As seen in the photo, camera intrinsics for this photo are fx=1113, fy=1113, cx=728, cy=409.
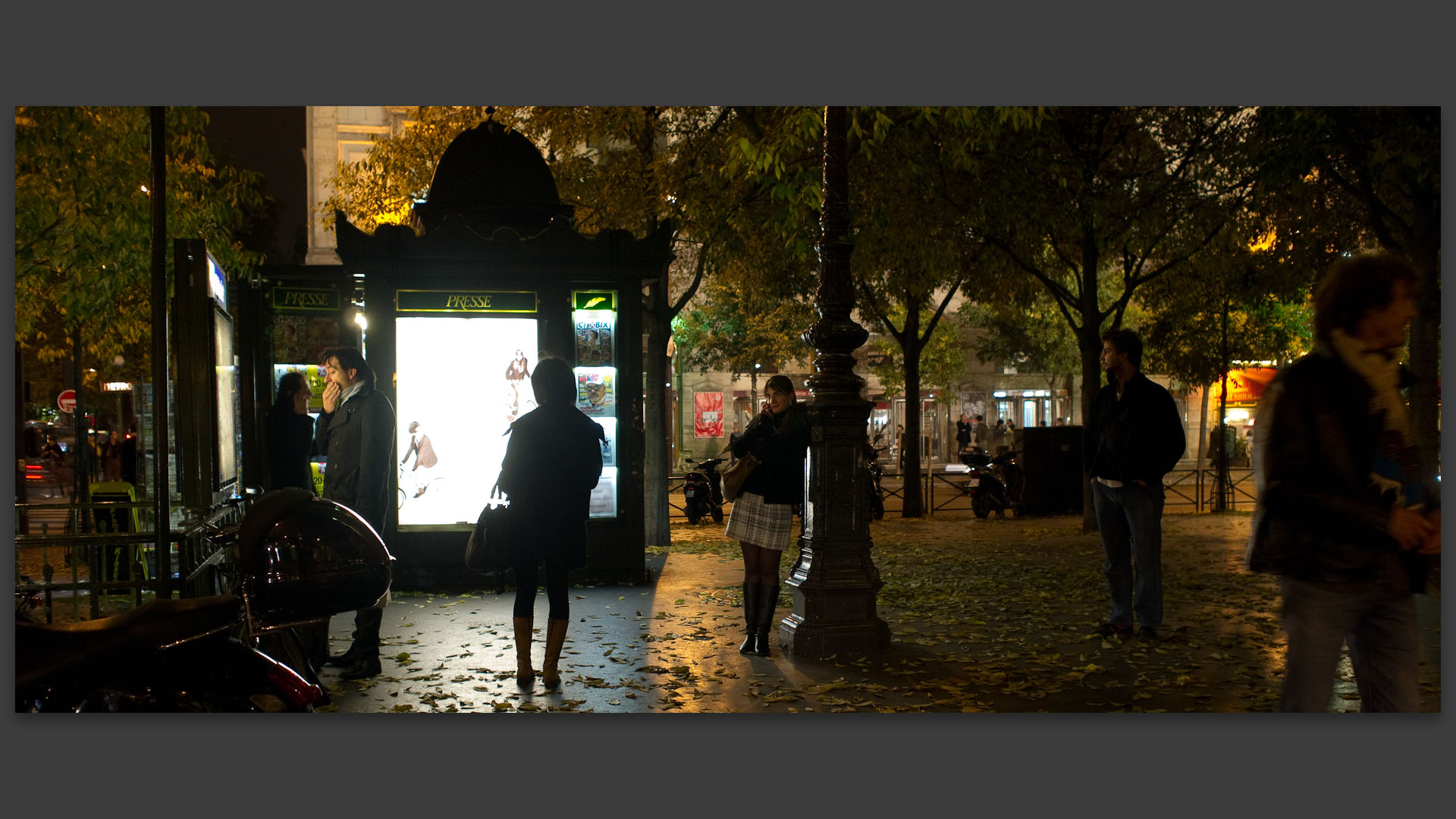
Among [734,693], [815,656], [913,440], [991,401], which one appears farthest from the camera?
[991,401]

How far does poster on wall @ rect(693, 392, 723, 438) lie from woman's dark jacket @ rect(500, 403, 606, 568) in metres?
35.5

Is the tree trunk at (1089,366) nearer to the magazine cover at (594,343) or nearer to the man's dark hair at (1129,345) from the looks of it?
the magazine cover at (594,343)

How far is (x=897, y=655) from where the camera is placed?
7.15m

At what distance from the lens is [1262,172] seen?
1039cm

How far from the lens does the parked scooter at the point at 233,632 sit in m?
3.93

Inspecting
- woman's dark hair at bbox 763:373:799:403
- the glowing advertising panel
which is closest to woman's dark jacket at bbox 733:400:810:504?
woman's dark hair at bbox 763:373:799:403

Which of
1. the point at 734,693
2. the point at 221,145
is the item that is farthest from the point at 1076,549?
the point at 221,145

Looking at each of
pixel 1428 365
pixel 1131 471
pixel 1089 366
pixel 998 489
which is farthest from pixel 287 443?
pixel 998 489

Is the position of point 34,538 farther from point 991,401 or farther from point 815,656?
point 991,401

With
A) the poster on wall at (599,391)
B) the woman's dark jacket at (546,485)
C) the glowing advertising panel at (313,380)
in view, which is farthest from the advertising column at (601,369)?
the glowing advertising panel at (313,380)

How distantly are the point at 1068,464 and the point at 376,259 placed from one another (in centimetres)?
1267

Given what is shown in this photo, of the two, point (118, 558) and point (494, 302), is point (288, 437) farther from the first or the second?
point (494, 302)

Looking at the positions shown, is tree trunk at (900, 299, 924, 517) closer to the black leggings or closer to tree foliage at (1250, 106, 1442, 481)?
tree foliage at (1250, 106, 1442, 481)

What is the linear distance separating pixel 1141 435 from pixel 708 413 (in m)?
34.8
